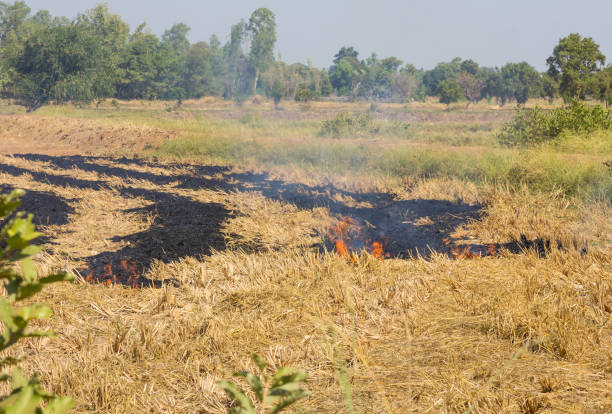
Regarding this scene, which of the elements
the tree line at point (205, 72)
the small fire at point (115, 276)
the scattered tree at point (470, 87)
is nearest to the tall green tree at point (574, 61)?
the tree line at point (205, 72)

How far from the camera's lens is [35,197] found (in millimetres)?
10656

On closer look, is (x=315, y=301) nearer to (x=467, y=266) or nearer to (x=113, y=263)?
(x=467, y=266)

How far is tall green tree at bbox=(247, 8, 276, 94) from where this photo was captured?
73.2 metres

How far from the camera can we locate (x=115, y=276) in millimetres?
5961

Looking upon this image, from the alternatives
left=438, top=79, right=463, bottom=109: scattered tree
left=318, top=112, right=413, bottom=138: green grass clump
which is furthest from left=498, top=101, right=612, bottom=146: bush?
left=438, top=79, right=463, bottom=109: scattered tree

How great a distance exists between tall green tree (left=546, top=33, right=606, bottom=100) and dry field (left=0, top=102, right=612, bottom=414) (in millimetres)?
22616

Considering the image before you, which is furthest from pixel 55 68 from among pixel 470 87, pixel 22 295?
pixel 470 87

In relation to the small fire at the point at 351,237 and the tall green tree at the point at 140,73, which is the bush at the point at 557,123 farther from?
the tall green tree at the point at 140,73

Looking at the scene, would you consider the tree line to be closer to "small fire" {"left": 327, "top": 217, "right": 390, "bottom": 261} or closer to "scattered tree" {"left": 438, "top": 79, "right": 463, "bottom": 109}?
"scattered tree" {"left": 438, "top": 79, "right": 463, "bottom": 109}

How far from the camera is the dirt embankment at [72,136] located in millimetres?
21547

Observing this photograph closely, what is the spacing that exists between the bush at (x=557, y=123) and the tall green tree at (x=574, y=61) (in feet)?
48.7

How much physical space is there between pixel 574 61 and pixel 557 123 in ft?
57.6

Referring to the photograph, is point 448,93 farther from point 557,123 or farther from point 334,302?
point 334,302

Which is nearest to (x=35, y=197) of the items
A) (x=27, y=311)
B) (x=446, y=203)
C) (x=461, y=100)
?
(x=446, y=203)
